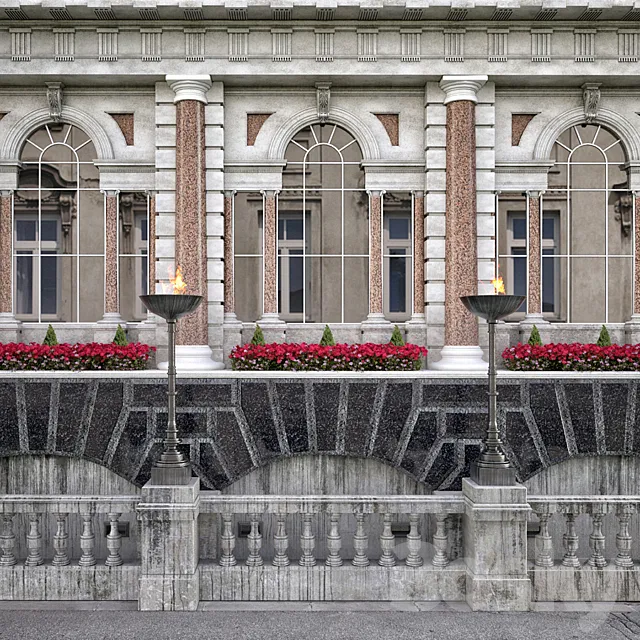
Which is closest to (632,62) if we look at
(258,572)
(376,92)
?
(376,92)

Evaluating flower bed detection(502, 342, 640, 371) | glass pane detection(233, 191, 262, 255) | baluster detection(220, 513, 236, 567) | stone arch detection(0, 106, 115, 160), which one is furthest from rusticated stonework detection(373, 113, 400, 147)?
baluster detection(220, 513, 236, 567)

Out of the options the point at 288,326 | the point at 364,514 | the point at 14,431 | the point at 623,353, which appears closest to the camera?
the point at 364,514

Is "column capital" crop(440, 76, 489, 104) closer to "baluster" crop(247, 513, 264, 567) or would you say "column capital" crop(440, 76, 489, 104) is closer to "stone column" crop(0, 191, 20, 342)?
"baluster" crop(247, 513, 264, 567)

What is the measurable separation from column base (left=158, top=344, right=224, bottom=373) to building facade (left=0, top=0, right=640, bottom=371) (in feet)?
1.02

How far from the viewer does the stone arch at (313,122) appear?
1467cm

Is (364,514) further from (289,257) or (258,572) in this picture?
(289,257)

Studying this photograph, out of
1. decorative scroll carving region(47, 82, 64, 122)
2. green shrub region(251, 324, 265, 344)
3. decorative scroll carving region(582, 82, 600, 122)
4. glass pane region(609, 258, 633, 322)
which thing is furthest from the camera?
glass pane region(609, 258, 633, 322)

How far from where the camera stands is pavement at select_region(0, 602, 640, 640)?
7.48 m

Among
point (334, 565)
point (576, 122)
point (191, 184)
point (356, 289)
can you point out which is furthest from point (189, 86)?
point (334, 565)

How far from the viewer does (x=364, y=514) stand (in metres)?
8.84

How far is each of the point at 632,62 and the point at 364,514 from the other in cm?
1188

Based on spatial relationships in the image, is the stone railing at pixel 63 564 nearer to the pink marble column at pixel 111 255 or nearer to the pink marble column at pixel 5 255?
the pink marble column at pixel 111 255

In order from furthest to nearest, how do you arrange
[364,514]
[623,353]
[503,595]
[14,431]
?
[623,353], [14,431], [364,514], [503,595]

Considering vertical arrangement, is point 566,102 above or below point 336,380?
above
